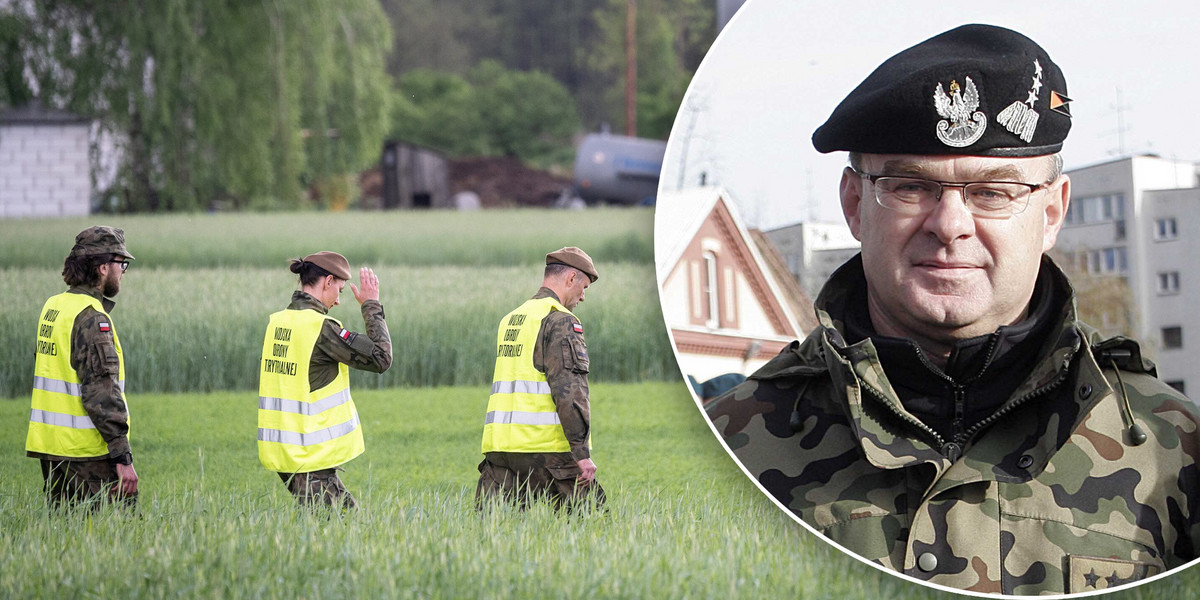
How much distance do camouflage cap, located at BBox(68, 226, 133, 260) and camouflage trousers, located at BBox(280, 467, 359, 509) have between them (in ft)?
3.89

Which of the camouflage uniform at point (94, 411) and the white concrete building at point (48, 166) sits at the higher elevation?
the white concrete building at point (48, 166)

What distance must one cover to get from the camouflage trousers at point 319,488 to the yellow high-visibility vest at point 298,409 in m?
0.04

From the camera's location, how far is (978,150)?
8.23 feet

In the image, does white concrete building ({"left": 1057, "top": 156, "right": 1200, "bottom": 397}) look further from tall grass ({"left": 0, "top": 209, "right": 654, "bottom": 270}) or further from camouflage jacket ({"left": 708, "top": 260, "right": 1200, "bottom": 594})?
tall grass ({"left": 0, "top": 209, "right": 654, "bottom": 270})

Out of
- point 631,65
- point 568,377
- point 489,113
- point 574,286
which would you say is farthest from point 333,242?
point 489,113

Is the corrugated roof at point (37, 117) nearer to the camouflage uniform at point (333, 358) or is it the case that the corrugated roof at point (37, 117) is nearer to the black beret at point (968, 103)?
the camouflage uniform at point (333, 358)

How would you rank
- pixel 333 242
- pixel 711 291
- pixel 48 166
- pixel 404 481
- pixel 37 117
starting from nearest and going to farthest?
pixel 711 291 → pixel 404 481 → pixel 333 242 → pixel 37 117 → pixel 48 166

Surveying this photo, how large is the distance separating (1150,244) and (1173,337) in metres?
0.27

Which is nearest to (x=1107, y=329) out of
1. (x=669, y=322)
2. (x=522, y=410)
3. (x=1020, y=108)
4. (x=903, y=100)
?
(x=1020, y=108)

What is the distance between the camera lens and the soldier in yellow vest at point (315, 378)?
4.00 metres

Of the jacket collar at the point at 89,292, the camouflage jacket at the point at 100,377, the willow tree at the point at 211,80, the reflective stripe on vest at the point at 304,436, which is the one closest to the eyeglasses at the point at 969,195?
the reflective stripe on vest at the point at 304,436

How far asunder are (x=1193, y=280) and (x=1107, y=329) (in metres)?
0.27

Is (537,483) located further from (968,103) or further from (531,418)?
(968,103)

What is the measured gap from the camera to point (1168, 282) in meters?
2.92
